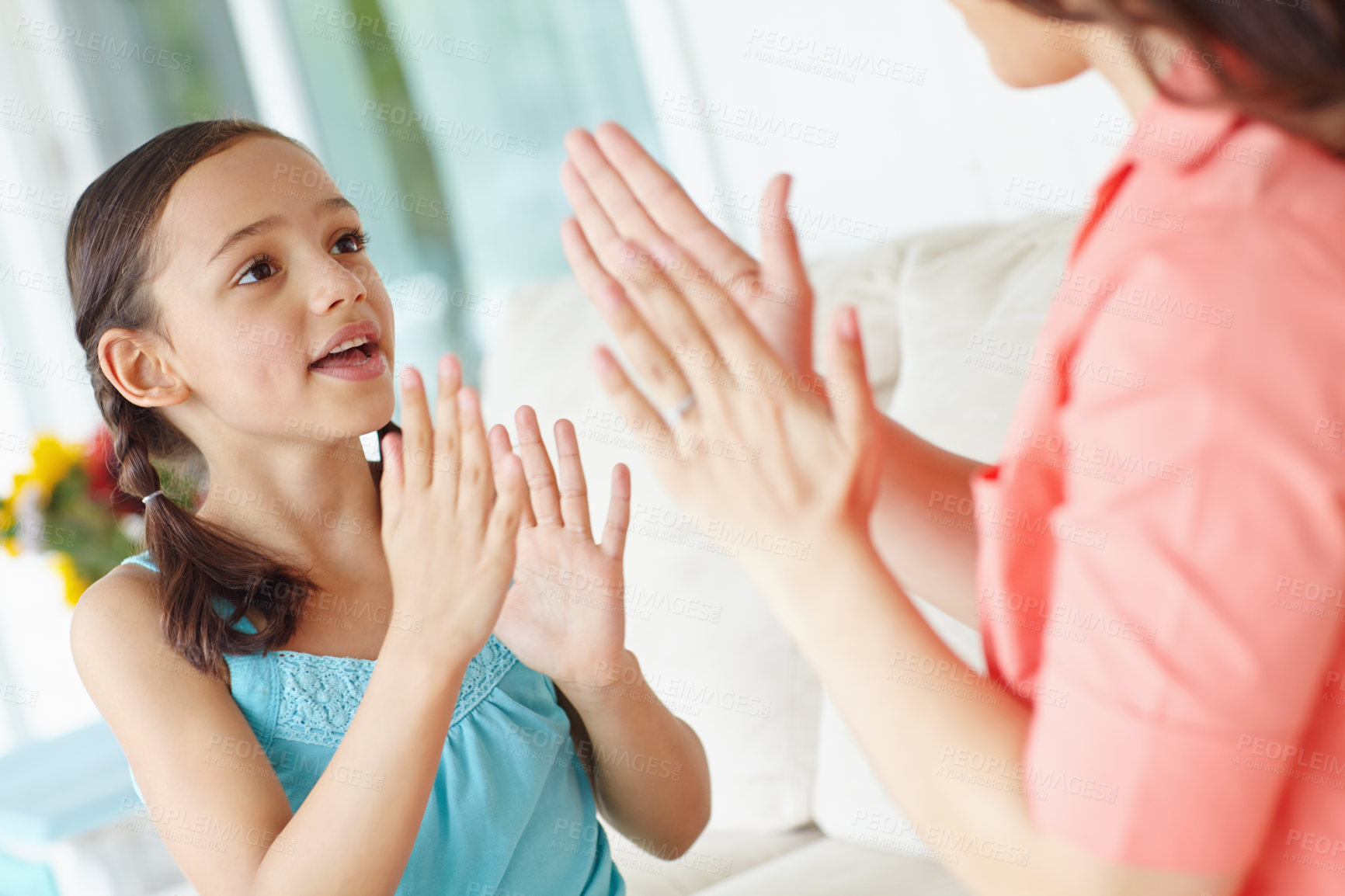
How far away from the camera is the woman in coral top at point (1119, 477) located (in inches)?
20.9

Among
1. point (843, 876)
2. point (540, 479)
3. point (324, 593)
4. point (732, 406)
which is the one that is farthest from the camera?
point (843, 876)

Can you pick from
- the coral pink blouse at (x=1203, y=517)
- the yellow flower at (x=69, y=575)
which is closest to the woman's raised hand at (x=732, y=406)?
the coral pink blouse at (x=1203, y=517)

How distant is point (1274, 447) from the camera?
1.71 feet

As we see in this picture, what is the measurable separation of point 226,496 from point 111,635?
0.21m

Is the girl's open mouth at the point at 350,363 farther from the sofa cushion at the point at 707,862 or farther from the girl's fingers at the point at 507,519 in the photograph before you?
the sofa cushion at the point at 707,862

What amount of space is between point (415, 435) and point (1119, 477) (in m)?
0.50

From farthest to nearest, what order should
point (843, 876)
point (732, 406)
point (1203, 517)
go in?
1. point (843, 876)
2. point (732, 406)
3. point (1203, 517)

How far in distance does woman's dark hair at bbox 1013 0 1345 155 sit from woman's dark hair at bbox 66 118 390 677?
32.5 inches

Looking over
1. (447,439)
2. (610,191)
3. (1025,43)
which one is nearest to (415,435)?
(447,439)

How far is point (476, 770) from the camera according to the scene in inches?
41.8

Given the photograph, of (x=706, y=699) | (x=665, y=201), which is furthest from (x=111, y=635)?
(x=706, y=699)

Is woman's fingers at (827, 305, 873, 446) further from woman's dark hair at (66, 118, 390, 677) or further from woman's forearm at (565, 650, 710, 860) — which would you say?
woman's dark hair at (66, 118, 390, 677)

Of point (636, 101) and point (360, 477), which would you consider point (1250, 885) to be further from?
point (636, 101)

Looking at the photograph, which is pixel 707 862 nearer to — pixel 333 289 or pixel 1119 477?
pixel 333 289
